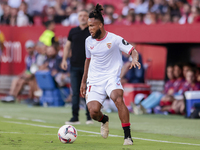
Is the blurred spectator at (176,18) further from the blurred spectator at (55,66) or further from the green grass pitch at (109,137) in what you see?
the green grass pitch at (109,137)

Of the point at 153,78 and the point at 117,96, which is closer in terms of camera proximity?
the point at 117,96

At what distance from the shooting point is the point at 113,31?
1532 cm

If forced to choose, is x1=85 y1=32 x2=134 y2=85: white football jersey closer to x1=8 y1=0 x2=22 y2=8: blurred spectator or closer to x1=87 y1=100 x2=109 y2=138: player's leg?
x1=87 y1=100 x2=109 y2=138: player's leg

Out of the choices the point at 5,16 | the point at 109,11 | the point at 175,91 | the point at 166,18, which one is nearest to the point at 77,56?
the point at 175,91

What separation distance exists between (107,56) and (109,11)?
11346 millimetres

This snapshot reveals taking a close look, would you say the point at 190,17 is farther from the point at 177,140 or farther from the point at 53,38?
the point at 177,140

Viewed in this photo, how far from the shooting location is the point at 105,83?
6.68 metres

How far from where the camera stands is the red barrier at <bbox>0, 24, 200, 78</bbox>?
1326 centimetres

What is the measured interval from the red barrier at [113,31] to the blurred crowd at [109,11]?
659 mm

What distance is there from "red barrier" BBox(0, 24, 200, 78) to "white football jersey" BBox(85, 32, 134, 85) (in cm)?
683

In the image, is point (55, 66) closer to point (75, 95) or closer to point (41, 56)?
point (41, 56)

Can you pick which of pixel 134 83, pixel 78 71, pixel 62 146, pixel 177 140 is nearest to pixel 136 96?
pixel 134 83

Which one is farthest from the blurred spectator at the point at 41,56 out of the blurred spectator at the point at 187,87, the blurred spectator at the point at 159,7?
the blurred spectator at the point at 187,87

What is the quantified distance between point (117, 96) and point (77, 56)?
3450 millimetres
